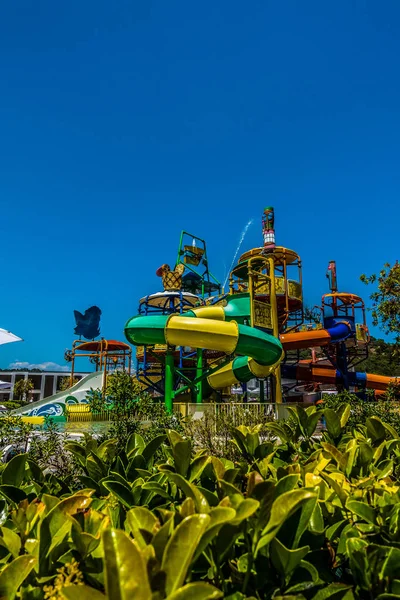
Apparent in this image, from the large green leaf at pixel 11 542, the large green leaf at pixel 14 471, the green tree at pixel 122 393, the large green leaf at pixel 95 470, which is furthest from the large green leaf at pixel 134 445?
the green tree at pixel 122 393

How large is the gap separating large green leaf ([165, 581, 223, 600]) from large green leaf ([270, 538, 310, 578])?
17.8 inches

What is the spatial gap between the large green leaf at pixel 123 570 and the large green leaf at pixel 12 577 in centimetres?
63

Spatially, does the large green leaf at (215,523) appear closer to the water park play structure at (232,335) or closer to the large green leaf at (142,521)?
the large green leaf at (142,521)

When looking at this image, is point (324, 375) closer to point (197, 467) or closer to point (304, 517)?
point (197, 467)

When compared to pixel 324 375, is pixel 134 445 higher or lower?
lower

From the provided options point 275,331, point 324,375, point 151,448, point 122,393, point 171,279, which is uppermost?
point 171,279

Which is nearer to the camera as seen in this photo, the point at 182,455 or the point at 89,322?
the point at 182,455

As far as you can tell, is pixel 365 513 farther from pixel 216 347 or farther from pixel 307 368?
pixel 307 368

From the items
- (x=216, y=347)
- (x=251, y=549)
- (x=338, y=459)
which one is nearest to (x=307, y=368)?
(x=216, y=347)

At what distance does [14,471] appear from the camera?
8.39ft

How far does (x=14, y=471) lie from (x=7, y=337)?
14211 millimetres

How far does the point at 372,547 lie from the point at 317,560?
30cm

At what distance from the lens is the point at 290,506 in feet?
5.21

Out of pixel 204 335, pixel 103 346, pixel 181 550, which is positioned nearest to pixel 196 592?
pixel 181 550
